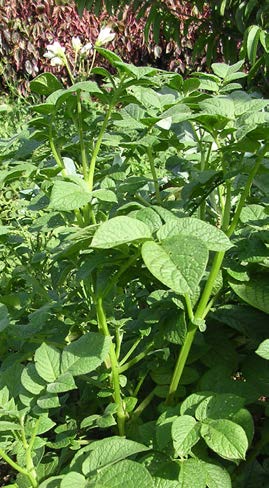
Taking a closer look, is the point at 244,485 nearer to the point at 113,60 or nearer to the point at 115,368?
the point at 115,368

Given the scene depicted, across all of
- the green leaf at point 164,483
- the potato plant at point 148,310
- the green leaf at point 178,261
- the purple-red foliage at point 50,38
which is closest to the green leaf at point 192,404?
the potato plant at point 148,310

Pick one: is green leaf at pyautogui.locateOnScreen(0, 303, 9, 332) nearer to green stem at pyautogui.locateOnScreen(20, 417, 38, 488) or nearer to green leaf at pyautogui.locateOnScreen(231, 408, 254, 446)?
green stem at pyautogui.locateOnScreen(20, 417, 38, 488)

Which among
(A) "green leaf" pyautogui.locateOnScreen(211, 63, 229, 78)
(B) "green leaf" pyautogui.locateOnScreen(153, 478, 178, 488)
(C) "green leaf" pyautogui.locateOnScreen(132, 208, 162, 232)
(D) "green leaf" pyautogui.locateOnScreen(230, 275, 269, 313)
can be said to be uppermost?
(A) "green leaf" pyautogui.locateOnScreen(211, 63, 229, 78)

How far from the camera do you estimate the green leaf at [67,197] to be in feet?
2.98

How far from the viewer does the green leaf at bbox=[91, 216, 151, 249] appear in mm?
829

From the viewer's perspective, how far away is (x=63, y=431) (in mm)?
1199

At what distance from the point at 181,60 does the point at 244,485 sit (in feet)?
23.3

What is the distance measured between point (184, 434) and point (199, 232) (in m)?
0.31

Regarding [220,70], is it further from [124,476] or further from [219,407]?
[124,476]

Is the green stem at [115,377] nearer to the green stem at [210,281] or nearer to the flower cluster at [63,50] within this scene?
the green stem at [210,281]

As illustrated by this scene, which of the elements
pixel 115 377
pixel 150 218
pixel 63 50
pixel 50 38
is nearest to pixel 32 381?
pixel 115 377

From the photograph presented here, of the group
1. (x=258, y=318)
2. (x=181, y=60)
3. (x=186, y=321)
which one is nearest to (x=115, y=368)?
(x=186, y=321)

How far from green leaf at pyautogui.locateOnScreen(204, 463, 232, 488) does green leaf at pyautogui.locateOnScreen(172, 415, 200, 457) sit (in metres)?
0.07

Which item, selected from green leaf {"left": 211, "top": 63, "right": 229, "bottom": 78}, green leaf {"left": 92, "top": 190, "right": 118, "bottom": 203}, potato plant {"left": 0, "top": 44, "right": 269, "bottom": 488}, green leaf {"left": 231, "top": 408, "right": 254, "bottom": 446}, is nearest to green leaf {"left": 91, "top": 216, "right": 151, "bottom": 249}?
potato plant {"left": 0, "top": 44, "right": 269, "bottom": 488}
